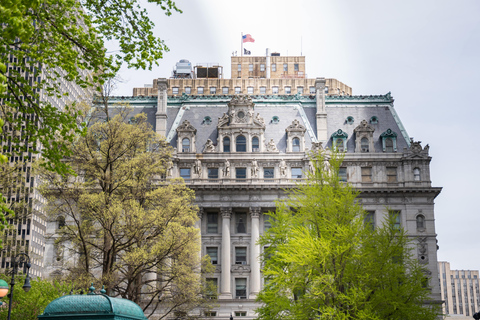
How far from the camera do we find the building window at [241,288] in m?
69.1

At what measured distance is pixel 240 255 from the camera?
70562 mm

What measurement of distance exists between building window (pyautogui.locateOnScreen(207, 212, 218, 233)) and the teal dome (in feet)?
189

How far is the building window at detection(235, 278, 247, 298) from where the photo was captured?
2719 inches

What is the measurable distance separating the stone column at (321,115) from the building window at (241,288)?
1892cm

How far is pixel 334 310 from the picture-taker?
111 ft

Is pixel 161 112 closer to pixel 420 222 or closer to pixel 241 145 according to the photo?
pixel 241 145

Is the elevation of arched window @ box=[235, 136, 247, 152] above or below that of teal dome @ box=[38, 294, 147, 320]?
above

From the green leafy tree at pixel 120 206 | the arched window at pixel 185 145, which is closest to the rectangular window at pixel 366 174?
the arched window at pixel 185 145

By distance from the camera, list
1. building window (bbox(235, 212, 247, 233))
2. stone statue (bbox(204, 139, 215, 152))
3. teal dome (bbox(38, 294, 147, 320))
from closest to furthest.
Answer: teal dome (bbox(38, 294, 147, 320)) → building window (bbox(235, 212, 247, 233)) → stone statue (bbox(204, 139, 215, 152))

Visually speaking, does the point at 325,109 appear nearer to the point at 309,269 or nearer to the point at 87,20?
the point at 309,269

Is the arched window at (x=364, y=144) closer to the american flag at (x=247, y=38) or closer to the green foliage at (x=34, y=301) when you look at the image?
the green foliage at (x=34, y=301)

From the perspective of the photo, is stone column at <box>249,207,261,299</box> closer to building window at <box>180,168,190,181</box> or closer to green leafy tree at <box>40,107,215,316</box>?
building window at <box>180,168,190,181</box>

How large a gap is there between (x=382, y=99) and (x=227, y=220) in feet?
83.6

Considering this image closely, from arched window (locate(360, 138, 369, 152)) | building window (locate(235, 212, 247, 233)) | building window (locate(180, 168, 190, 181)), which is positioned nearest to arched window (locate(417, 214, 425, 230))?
arched window (locate(360, 138, 369, 152))
